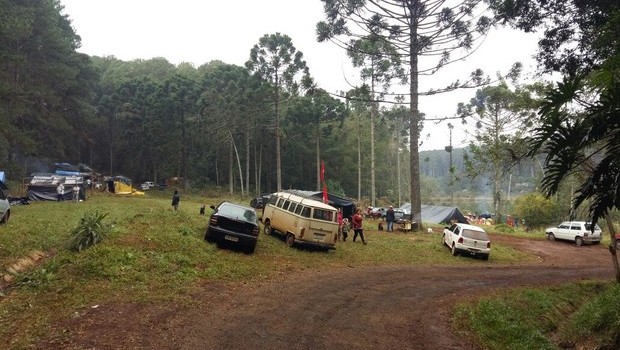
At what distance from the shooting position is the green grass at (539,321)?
838 cm

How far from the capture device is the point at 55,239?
14.5m

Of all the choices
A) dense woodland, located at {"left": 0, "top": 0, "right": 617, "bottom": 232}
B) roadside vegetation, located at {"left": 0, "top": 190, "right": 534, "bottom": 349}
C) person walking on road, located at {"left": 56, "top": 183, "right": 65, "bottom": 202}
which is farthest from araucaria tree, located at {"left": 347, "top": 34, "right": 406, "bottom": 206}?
person walking on road, located at {"left": 56, "top": 183, "right": 65, "bottom": 202}

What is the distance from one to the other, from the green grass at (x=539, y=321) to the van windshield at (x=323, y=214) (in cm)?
671

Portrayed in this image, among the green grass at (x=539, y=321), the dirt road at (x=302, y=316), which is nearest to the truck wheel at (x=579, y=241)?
the dirt road at (x=302, y=316)

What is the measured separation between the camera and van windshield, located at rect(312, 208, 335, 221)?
16484 millimetres

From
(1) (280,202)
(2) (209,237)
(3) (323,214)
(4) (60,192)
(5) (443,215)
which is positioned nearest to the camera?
(2) (209,237)

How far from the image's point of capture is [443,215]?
40.3m

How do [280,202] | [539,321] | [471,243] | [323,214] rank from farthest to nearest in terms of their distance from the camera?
[471,243] < [280,202] < [323,214] < [539,321]

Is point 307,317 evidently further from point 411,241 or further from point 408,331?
point 411,241

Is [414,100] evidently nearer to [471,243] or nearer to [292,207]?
[471,243]

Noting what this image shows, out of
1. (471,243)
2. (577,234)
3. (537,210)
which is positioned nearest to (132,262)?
(471,243)

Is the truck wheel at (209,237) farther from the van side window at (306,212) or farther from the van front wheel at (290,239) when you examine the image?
the van side window at (306,212)

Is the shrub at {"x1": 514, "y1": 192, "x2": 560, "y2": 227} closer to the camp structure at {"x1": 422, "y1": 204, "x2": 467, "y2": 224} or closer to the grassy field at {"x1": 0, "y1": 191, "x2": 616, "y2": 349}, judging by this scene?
the camp structure at {"x1": 422, "y1": 204, "x2": 467, "y2": 224}

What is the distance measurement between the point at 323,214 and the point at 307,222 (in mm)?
738
